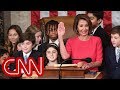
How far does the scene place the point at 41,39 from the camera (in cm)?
299

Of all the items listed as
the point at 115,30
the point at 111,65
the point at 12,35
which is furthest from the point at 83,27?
the point at 12,35

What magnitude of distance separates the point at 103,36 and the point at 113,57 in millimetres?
180

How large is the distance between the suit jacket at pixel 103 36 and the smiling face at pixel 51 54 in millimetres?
330

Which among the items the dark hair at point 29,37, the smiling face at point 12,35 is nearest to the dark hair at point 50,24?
the dark hair at point 29,37

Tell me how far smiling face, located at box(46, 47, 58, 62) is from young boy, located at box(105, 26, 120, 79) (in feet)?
1.22

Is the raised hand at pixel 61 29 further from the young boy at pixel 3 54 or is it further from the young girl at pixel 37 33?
the young boy at pixel 3 54

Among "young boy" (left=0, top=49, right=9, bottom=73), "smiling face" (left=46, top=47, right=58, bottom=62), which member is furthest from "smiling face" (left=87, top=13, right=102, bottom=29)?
"young boy" (left=0, top=49, right=9, bottom=73)

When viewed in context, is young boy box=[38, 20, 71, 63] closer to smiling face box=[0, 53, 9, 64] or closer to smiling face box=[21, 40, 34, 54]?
smiling face box=[21, 40, 34, 54]

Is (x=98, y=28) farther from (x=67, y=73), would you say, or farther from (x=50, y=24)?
(x=67, y=73)

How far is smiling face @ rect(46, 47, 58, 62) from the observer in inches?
113
